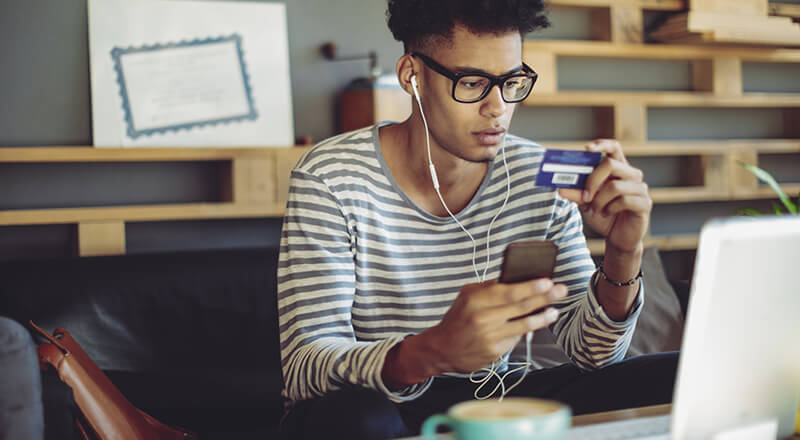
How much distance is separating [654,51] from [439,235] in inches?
80.4

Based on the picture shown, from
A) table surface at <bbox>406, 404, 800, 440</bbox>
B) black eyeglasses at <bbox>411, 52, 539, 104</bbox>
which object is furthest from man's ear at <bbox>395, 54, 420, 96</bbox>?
table surface at <bbox>406, 404, 800, 440</bbox>

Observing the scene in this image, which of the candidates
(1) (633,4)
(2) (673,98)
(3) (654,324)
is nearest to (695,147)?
(2) (673,98)

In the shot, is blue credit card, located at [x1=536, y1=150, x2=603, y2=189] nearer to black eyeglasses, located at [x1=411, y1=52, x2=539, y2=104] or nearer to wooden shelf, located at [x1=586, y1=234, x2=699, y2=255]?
black eyeglasses, located at [x1=411, y1=52, x2=539, y2=104]

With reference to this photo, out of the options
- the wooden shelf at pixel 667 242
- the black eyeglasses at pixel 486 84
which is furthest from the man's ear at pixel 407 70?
the wooden shelf at pixel 667 242

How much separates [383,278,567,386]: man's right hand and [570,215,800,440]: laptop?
21 centimetres

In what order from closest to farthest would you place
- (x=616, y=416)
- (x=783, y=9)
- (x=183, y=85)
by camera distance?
(x=616, y=416), (x=183, y=85), (x=783, y=9)

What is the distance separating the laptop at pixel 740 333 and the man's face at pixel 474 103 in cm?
71

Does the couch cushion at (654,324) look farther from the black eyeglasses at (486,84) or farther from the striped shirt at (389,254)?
the black eyeglasses at (486,84)

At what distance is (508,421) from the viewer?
0.63 meters

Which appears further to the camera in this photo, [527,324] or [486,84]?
[486,84]

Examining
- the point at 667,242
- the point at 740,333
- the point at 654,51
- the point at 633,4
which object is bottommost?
the point at 667,242

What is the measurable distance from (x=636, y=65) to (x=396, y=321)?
2.30 m

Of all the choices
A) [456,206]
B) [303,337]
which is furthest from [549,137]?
[303,337]

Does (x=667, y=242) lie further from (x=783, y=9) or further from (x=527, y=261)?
(x=527, y=261)
